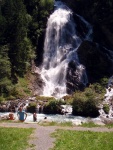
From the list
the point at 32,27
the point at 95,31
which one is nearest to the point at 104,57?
the point at 95,31

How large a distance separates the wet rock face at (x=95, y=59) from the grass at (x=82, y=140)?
33.2m

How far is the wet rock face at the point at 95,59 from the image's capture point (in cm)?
5442

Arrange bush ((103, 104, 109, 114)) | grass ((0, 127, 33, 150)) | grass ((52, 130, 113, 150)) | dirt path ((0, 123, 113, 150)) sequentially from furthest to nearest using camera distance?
1. bush ((103, 104, 109, 114))
2. dirt path ((0, 123, 113, 150))
3. grass ((0, 127, 33, 150))
4. grass ((52, 130, 113, 150))

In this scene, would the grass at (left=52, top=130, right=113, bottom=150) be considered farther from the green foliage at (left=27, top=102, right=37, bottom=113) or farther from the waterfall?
the waterfall

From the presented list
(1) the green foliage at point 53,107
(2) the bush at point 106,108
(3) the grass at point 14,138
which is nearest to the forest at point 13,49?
(1) the green foliage at point 53,107

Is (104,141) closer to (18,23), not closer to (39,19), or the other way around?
(18,23)

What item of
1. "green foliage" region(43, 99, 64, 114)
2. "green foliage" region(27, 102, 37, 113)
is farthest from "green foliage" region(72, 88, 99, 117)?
"green foliage" region(27, 102, 37, 113)

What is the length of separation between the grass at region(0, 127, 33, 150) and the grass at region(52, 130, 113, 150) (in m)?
1.89

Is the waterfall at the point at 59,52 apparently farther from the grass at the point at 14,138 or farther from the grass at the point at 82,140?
the grass at the point at 82,140

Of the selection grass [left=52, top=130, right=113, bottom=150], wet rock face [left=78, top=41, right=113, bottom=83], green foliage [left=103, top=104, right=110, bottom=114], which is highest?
wet rock face [left=78, top=41, right=113, bottom=83]

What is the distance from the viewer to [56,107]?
39.0m

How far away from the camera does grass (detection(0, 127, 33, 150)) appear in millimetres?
17578

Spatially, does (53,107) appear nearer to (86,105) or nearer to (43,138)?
(86,105)

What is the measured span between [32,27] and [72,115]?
2649 cm
